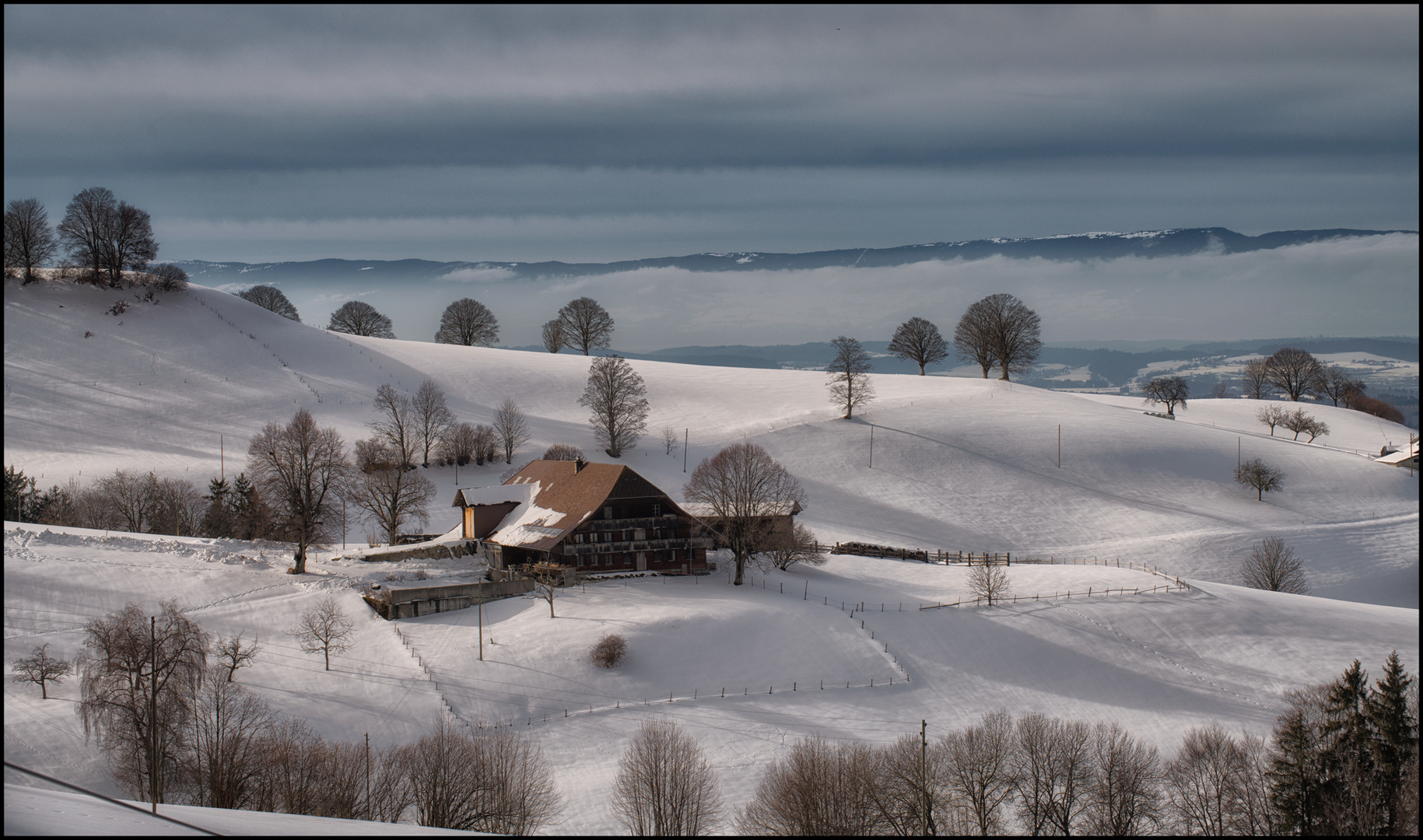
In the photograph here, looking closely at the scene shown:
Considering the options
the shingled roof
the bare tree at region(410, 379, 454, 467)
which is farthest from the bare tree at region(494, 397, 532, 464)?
the shingled roof

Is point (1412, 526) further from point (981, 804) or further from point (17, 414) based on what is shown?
point (17, 414)

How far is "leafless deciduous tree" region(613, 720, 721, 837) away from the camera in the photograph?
29.7 metres

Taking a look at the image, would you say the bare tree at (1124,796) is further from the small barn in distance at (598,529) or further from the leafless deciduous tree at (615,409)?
the leafless deciduous tree at (615,409)

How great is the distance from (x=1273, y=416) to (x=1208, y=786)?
324 ft

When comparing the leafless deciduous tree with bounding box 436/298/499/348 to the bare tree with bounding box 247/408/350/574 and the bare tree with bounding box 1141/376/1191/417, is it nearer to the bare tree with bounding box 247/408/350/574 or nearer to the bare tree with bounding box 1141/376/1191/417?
the bare tree with bounding box 247/408/350/574

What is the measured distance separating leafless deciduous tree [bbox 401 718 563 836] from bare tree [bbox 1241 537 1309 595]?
182 feet

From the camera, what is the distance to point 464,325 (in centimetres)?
14262

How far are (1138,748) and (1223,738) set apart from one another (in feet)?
13.3

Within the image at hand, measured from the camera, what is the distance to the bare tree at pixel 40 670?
3603 centimetres

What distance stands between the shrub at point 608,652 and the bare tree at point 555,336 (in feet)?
314

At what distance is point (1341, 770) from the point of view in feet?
98.8

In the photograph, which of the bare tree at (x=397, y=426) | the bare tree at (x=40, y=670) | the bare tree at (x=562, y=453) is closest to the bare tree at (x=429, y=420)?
the bare tree at (x=397, y=426)

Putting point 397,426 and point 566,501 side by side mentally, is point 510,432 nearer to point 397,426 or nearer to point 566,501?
point 397,426

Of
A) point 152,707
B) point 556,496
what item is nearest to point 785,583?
point 556,496
